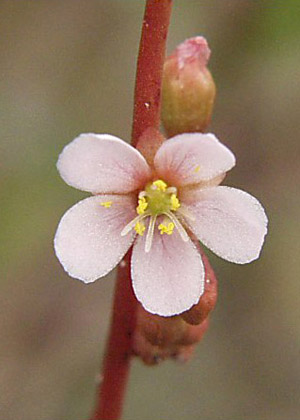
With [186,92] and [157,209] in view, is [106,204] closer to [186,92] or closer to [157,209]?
[157,209]

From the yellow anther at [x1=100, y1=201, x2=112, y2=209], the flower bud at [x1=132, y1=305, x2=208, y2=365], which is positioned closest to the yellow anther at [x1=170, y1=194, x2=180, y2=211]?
the yellow anther at [x1=100, y1=201, x2=112, y2=209]

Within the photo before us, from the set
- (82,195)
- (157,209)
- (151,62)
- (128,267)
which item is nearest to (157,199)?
(157,209)

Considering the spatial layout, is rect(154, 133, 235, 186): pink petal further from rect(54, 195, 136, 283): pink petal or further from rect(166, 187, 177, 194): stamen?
rect(54, 195, 136, 283): pink petal

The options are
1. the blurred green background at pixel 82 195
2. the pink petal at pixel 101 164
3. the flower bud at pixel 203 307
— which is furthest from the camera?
the blurred green background at pixel 82 195

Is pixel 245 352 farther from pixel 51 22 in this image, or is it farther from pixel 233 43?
pixel 51 22

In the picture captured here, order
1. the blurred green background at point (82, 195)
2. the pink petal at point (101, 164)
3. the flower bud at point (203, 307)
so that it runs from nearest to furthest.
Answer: the pink petal at point (101, 164), the flower bud at point (203, 307), the blurred green background at point (82, 195)

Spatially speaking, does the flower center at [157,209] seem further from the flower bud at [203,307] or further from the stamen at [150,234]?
the flower bud at [203,307]

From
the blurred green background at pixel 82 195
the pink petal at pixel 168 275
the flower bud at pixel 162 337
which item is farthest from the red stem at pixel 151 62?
the blurred green background at pixel 82 195
